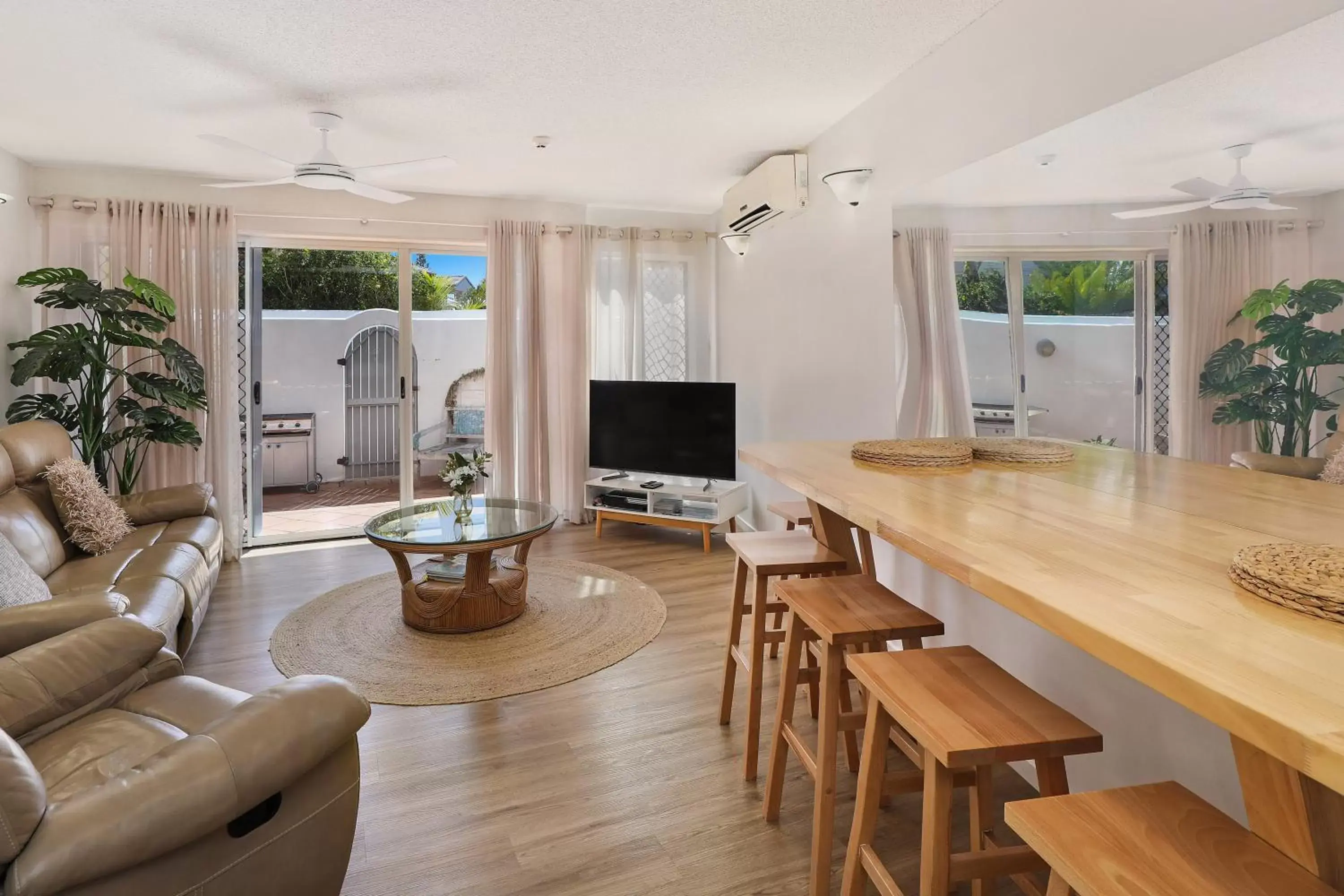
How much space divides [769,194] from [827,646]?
123 inches

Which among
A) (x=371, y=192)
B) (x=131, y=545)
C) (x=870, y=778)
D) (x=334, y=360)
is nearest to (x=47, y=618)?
(x=131, y=545)

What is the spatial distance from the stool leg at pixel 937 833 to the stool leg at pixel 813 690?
1074mm

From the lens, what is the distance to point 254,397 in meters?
4.95

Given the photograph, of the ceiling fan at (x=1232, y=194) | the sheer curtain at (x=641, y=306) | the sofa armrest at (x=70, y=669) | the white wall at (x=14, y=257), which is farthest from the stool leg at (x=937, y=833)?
the white wall at (x=14, y=257)

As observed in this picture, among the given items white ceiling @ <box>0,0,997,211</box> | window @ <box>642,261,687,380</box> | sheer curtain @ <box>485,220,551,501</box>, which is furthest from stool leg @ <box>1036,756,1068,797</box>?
window @ <box>642,261,687,380</box>

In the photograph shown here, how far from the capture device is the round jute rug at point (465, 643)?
9.34ft

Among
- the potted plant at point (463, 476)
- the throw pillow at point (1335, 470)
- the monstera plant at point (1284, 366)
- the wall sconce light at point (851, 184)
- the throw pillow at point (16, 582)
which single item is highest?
the wall sconce light at point (851, 184)

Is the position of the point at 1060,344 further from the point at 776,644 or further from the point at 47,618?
the point at 47,618

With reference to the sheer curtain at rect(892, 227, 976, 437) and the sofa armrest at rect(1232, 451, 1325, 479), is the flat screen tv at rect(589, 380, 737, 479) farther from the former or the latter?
the sofa armrest at rect(1232, 451, 1325, 479)

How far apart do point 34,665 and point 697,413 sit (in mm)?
3806

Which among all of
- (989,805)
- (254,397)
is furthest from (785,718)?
(254,397)

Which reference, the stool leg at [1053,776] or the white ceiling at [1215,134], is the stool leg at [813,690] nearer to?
the stool leg at [1053,776]

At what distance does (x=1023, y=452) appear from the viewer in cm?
196

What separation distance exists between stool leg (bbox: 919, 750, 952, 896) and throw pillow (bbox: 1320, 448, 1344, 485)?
0.96 metres
